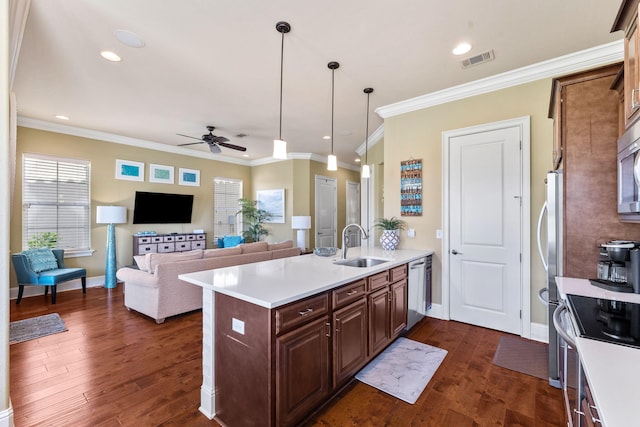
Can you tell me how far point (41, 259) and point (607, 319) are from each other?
6.60 meters

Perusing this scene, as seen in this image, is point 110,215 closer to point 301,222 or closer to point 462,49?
point 301,222

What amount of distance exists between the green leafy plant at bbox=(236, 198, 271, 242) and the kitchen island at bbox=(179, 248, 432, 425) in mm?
5243

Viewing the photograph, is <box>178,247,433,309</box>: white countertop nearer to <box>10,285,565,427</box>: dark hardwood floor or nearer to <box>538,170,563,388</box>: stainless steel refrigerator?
<box>10,285,565,427</box>: dark hardwood floor

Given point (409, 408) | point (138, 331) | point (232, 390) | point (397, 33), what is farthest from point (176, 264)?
point (397, 33)

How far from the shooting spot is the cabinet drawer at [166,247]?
19.8ft

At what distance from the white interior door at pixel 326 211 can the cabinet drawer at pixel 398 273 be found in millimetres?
4653

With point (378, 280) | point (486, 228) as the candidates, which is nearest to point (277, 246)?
point (378, 280)

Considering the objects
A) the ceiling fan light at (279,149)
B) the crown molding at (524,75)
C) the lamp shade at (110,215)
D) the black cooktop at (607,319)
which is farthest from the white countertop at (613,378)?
the lamp shade at (110,215)

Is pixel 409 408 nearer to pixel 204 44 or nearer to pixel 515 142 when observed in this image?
pixel 515 142

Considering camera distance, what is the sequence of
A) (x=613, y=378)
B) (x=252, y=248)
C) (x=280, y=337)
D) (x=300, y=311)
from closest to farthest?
(x=613, y=378) < (x=280, y=337) < (x=300, y=311) < (x=252, y=248)

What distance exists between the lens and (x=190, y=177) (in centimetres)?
689

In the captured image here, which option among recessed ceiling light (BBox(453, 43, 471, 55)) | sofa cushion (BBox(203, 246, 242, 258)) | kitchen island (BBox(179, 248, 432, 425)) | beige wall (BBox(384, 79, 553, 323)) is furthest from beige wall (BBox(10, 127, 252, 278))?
recessed ceiling light (BBox(453, 43, 471, 55))

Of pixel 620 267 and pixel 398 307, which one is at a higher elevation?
pixel 620 267

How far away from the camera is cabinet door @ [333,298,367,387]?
204cm
